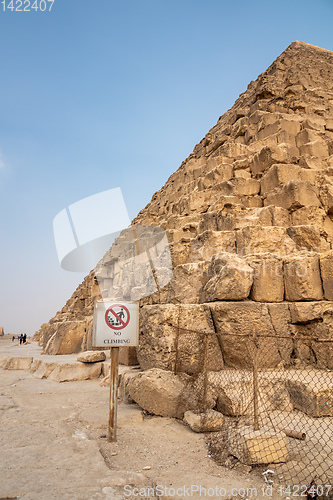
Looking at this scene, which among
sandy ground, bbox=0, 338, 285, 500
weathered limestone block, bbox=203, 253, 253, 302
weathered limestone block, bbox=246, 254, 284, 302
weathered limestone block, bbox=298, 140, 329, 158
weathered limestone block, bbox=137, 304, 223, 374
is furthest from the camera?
weathered limestone block, bbox=298, 140, 329, 158

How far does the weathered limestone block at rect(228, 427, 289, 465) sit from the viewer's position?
2814 mm

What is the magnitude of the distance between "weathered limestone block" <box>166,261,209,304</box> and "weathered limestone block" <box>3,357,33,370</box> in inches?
245

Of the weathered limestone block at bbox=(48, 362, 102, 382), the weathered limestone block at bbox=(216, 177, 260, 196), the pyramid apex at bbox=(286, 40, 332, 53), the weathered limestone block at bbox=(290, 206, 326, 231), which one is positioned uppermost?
the pyramid apex at bbox=(286, 40, 332, 53)

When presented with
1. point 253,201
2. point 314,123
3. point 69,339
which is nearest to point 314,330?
point 253,201

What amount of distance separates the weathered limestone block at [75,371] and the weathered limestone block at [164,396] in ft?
13.0

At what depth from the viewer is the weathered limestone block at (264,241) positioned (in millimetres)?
6422

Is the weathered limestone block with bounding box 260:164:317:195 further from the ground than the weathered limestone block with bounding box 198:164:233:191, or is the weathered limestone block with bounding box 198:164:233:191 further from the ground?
the weathered limestone block with bounding box 198:164:233:191

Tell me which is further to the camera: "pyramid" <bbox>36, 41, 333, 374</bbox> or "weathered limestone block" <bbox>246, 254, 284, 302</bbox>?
"weathered limestone block" <bbox>246, 254, 284, 302</bbox>

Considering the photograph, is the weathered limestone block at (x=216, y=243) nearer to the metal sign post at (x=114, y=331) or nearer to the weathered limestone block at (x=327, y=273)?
the weathered limestone block at (x=327, y=273)

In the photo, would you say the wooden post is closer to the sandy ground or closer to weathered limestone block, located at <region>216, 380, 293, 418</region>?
the sandy ground

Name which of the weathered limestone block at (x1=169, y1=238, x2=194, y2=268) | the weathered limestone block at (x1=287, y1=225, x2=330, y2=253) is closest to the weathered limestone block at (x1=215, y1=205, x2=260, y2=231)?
the weathered limestone block at (x1=169, y1=238, x2=194, y2=268)

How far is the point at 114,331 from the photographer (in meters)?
3.58

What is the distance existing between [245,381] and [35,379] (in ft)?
19.9

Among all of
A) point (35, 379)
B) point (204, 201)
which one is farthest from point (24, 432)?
point (204, 201)
